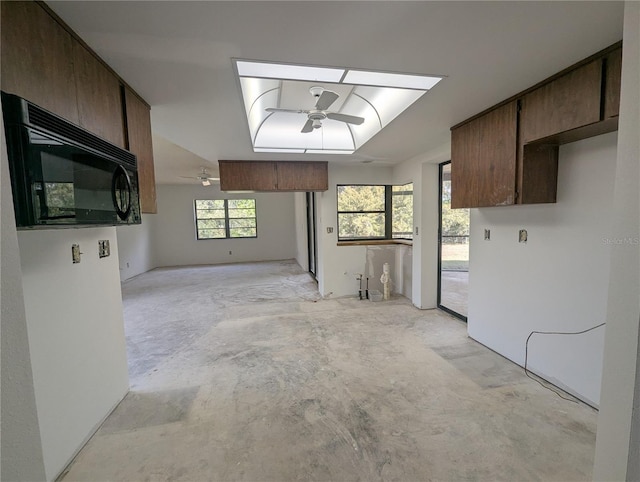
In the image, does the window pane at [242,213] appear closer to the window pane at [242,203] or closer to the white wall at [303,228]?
the window pane at [242,203]

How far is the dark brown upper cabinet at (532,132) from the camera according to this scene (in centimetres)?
170

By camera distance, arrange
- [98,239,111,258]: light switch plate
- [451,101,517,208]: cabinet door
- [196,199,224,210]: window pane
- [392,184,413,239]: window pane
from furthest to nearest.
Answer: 1. [196,199,224,210]: window pane
2. [392,184,413,239]: window pane
3. [451,101,517,208]: cabinet door
4. [98,239,111,258]: light switch plate

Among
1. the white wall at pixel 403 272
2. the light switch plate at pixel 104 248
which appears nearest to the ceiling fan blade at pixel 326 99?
the light switch plate at pixel 104 248

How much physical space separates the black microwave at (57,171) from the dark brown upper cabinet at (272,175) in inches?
117

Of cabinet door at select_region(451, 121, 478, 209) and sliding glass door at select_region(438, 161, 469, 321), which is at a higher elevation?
cabinet door at select_region(451, 121, 478, 209)

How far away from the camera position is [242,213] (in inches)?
358

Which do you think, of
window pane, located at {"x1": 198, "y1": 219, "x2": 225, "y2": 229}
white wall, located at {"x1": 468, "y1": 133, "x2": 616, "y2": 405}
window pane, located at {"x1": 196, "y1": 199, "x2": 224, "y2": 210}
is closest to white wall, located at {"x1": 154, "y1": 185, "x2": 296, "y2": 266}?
window pane, located at {"x1": 196, "y1": 199, "x2": 224, "y2": 210}

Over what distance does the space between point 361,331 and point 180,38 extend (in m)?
3.22

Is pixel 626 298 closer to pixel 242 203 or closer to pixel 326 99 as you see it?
pixel 326 99

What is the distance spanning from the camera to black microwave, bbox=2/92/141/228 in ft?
2.86

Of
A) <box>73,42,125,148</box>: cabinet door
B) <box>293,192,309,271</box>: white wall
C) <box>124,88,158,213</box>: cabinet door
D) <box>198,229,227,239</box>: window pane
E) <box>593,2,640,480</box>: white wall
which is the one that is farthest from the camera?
<box>198,229,227,239</box>: window pane

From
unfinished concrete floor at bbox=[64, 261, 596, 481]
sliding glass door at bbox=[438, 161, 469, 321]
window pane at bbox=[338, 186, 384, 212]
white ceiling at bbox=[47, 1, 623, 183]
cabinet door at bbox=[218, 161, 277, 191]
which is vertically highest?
white ceiling at bbox=[47, 1, 623, 183]

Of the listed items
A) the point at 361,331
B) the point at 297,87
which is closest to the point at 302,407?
the point at 361,331

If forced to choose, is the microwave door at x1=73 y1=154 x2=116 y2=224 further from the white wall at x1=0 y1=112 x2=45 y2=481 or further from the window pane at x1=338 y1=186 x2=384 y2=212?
the window pane at x1=338 y1=186 x2=384 y2=212
